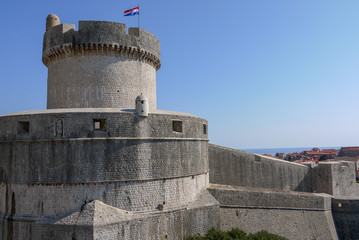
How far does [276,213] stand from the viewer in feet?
44.7

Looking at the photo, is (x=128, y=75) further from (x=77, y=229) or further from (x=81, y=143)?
(x=77, y=229)

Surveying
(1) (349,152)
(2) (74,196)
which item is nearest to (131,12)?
(2) (74,196)

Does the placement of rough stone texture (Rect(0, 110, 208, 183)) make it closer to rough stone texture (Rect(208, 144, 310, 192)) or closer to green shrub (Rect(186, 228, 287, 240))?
green shrub (Rect(186, 228, 287, 240))

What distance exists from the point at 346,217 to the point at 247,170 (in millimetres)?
5546

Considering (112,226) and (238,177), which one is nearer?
(112,226)

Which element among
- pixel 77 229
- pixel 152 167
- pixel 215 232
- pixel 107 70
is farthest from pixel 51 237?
pixel 107 70

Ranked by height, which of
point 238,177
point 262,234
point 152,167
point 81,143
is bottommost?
point 262,234

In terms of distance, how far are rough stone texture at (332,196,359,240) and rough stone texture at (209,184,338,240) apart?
61cm

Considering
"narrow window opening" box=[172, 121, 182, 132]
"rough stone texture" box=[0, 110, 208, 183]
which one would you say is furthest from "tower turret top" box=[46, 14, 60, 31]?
"narrow window opening" box=[172, 121, 182, 132]

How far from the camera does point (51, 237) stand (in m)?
9.33

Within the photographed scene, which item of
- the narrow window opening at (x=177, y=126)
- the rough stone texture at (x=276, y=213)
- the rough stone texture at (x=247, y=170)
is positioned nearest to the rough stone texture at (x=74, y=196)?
the narrow window opening at (x=177, y=126)

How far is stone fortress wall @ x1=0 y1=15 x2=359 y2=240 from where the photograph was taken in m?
9.77

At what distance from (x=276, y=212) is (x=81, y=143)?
995 cm

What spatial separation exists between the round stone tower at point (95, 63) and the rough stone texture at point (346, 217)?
1219 centimetres
